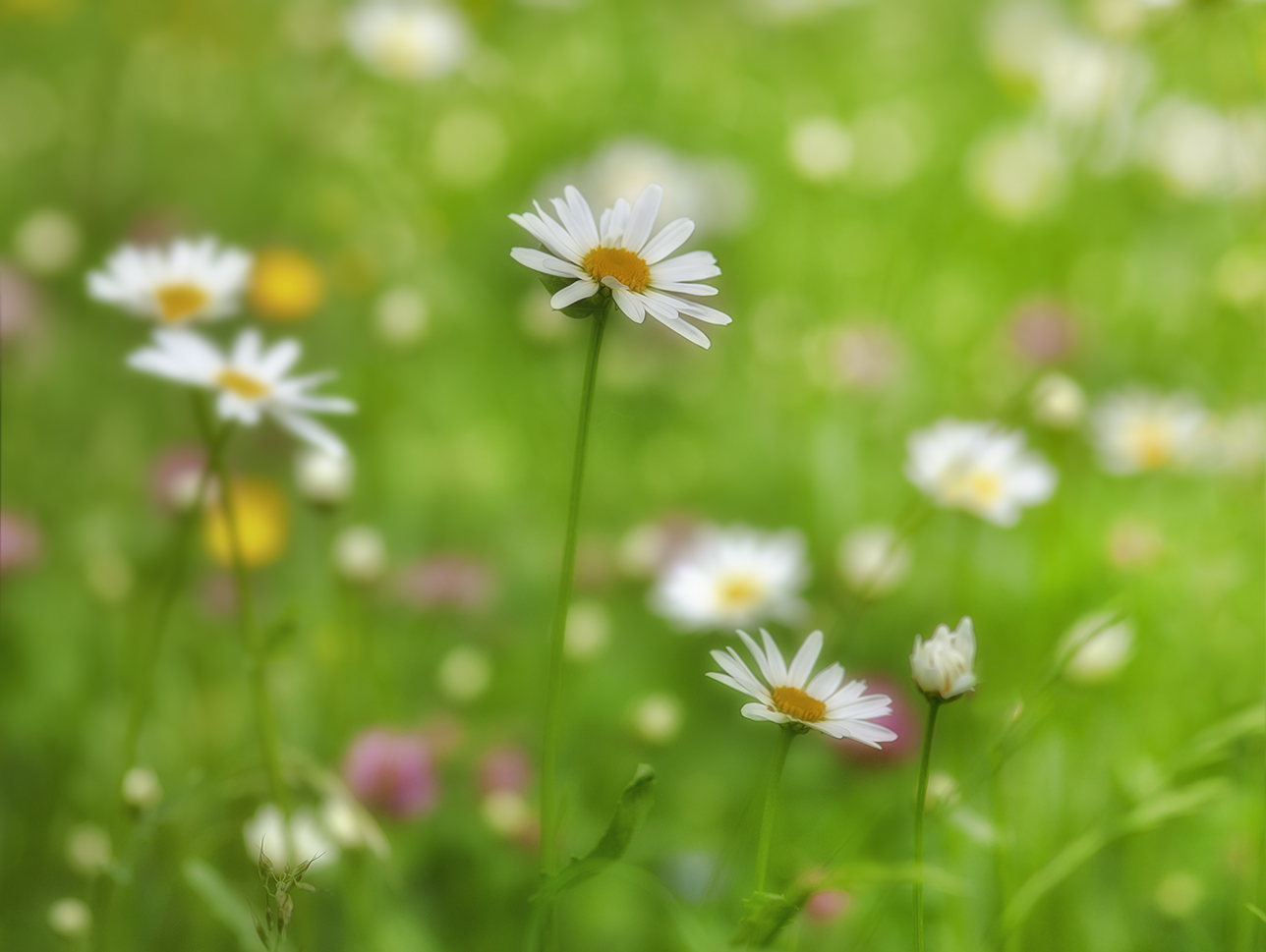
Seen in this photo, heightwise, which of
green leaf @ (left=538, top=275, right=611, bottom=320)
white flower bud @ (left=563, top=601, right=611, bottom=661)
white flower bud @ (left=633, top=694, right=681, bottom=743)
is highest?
white flower bud @ (left=563, top=601, right=611, bottom=661)

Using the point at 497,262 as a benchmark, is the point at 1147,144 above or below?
above

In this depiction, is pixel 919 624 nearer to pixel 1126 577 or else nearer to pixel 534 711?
pixel 1126 577

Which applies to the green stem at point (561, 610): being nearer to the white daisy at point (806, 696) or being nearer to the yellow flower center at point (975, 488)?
the white daisy at point (806, 696)

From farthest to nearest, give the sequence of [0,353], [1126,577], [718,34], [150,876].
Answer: [718,34]
[0,353]
[1126,577]
[150,876]

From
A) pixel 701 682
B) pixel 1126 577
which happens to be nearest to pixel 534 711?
pixel 701 682

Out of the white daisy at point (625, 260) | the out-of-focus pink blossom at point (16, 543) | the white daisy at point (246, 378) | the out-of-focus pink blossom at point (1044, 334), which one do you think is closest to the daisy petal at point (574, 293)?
the white daisy at point (625, 260)

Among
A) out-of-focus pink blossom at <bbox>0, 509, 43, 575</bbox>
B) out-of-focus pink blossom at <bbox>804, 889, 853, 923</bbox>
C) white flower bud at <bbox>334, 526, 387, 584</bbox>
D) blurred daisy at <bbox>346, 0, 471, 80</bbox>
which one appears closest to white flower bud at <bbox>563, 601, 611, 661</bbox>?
white flower bud at <bbox>334, 526, 387, 584</bbox>

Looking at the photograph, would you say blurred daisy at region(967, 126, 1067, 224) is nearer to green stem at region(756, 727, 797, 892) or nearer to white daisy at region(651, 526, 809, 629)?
white daisy at region(651, 526, 809, 629)
